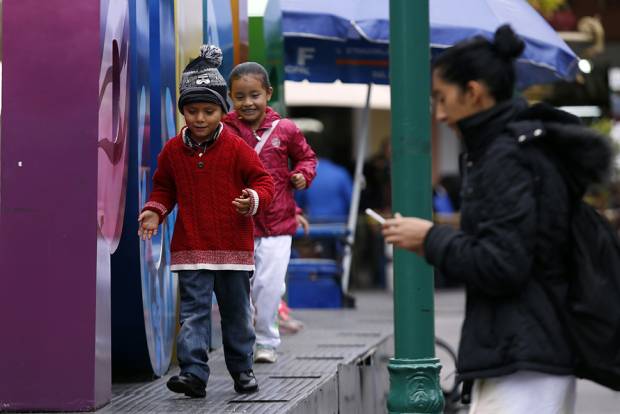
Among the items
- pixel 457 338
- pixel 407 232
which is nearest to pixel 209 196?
pixel 407 232

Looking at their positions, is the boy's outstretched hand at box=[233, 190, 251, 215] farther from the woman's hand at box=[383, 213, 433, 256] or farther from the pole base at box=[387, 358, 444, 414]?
the woman's hand at box=[383, 213, 433, 256]

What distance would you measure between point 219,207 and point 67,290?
87cm

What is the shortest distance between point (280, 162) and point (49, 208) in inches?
92.2

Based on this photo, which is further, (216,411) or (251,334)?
(251,334)

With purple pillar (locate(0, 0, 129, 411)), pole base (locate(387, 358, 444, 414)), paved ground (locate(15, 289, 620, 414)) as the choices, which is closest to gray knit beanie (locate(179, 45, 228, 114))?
purple pillar (locate(0, 0, 129, 411))

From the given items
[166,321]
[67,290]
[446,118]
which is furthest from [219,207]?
[446,118]

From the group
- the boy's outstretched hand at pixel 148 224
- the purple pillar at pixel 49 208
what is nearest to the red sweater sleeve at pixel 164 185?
the boy's outstretched hand at pixel 148 224

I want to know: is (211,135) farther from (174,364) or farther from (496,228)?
(496,228)

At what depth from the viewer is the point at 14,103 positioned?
5793 mm

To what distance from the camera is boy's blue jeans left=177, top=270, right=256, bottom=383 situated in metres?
6.42

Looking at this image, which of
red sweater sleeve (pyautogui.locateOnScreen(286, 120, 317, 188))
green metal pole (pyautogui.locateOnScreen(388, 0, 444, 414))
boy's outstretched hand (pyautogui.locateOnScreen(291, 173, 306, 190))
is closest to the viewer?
green metal pole (pyautogui.locateOnScreen(388, 0, 444, 414))

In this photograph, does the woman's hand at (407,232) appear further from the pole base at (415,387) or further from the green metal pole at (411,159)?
the pole base at (415,387)

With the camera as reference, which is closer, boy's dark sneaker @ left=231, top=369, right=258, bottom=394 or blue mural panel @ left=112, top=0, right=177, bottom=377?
boy's dark sneaker @ left=231, top=369, right=258, bottom=394

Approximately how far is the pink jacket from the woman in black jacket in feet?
11.9
